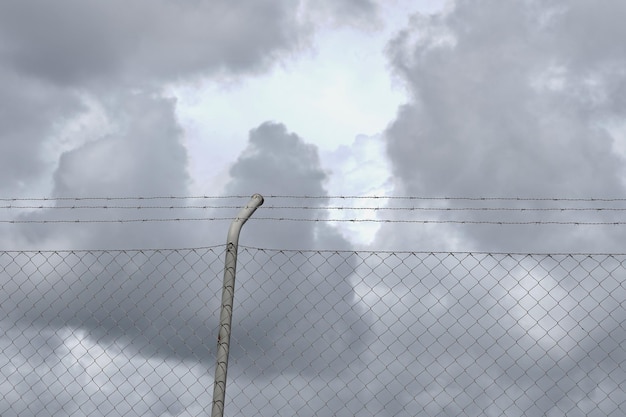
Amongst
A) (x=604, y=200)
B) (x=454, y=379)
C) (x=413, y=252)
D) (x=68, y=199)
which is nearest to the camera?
(x=454, y=379)

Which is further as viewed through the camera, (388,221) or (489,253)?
(388,221)

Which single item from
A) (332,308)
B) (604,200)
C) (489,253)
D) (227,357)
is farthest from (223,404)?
(604,200)

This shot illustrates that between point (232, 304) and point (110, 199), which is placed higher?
point (110, 199)

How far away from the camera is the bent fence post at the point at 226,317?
22.4 feet

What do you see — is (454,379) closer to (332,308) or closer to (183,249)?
(332,308)

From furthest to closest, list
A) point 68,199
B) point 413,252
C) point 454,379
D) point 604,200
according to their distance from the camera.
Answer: point 68,199, point 604,200, point 413,252, point 454,379

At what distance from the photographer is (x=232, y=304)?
23.0ft

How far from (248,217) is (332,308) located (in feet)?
3.44

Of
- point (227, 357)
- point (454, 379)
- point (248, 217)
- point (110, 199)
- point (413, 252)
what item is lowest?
point (454, 379)

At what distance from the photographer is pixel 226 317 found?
700 centimetres

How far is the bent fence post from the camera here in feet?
22.4

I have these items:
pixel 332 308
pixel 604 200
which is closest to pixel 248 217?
pixel 332 308

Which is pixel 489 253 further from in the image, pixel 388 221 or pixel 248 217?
pixel 248 217

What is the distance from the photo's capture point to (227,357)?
275 inches
